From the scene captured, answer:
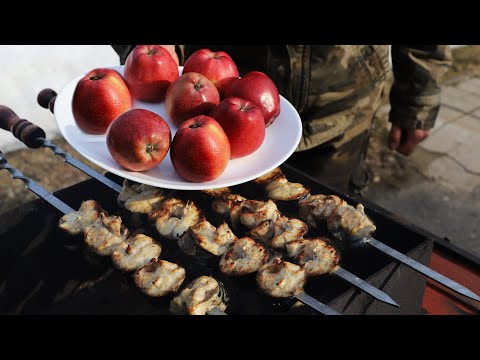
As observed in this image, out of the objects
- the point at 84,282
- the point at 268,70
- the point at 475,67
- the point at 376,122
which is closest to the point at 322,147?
the point at 268,70

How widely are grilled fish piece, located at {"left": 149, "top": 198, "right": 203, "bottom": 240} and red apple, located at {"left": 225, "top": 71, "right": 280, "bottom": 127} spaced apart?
47cm

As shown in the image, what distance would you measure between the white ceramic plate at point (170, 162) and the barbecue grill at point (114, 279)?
24 cm

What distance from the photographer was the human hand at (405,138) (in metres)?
3.05

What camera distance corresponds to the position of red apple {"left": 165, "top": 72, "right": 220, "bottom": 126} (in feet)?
6.41

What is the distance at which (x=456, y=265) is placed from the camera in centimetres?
207

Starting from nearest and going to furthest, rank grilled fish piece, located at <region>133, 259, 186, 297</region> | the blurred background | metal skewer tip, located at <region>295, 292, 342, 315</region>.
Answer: metal skewer tip, located at <region>295, 292, 342, 315</region> → grilled fish piece, located at <region>133, 259, 186, 297</region> → the blurred background

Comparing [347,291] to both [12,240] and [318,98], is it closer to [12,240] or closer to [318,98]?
[12,240]

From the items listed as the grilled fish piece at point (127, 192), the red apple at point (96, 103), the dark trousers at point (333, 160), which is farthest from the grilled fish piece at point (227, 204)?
the dark trousers at point (333, 160)

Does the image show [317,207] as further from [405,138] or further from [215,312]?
[405,138]

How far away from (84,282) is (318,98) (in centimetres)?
163

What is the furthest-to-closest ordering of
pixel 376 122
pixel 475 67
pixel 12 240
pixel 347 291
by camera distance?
1. pixel 475 67
2. pixel 376 122
3. pixel 12 240
4. pixel 347 291

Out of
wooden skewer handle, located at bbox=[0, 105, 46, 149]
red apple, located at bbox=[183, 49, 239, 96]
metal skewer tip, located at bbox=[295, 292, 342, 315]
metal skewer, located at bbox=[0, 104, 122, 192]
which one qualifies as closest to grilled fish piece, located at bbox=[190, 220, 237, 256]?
metal skewer tip, located at bbox=[295, 292, 342, 315]

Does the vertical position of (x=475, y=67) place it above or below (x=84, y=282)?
below

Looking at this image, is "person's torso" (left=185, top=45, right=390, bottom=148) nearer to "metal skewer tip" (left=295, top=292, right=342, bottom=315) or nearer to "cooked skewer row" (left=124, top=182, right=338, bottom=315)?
"cooked skewer row" (left=124, top=182, right=338, bottom=315)
